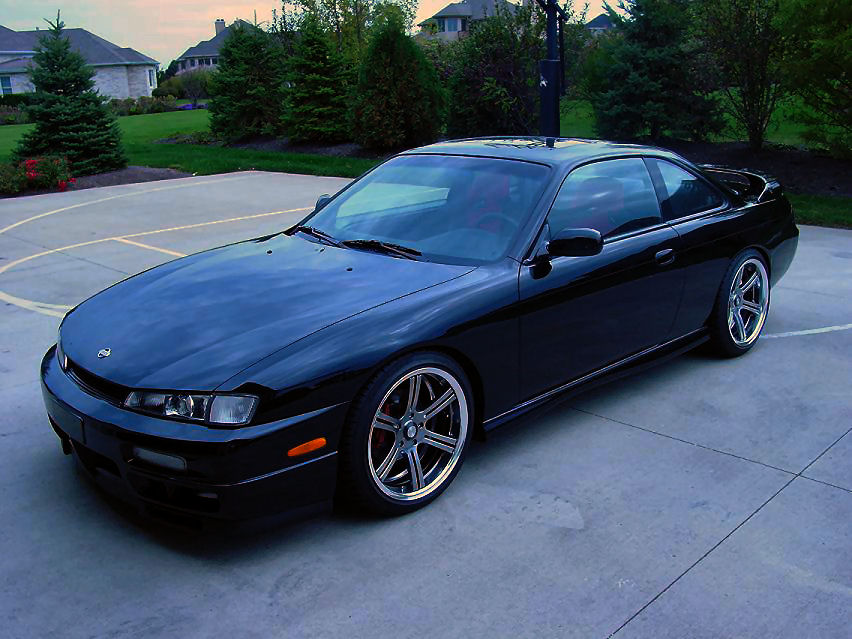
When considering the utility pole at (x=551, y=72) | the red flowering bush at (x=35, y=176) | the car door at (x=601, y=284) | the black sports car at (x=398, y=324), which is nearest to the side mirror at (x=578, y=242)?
the black sports car at (x=398, y=324)

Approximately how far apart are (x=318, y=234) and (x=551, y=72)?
781 cm

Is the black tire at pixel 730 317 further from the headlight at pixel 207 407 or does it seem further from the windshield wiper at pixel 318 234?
the headlight at pixel 207 407

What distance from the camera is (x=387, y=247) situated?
13.9 ft

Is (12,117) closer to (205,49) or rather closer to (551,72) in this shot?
(551,72)

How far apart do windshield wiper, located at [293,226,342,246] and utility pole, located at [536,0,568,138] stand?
6915 millimetres

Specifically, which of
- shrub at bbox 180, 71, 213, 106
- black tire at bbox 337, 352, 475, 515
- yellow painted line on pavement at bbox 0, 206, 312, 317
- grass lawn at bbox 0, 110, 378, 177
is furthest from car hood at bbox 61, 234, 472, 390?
shrub at bbox 180, 71, 213, 106

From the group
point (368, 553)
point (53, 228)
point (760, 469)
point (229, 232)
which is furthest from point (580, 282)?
point (53, 228)

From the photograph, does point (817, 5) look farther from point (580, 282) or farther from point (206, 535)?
point (206, 535)

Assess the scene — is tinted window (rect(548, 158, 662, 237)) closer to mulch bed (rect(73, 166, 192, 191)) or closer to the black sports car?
the black sports car

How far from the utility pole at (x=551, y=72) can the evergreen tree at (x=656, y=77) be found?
3884mm

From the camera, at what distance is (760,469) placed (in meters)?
3.95

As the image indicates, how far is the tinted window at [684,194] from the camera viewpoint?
4945mm

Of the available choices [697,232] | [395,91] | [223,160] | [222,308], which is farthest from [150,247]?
[395,91]

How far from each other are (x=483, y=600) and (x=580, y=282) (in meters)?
1.81
